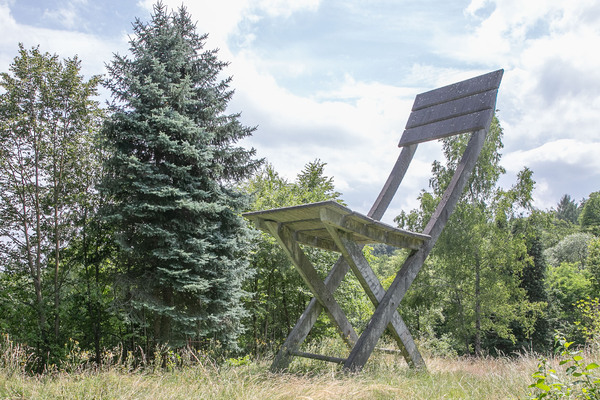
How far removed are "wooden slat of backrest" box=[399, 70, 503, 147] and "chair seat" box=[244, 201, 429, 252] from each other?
1413 millimetres

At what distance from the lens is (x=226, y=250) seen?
758 centimetres

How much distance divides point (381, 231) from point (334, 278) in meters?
1.01

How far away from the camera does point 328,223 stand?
377 cm

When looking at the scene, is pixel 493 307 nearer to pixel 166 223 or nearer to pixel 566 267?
pixel 166 223

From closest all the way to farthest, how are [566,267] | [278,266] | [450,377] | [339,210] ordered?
[339,210]
[450,377]
[278,266]
[566,267]

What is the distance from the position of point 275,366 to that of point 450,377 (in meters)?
1.73

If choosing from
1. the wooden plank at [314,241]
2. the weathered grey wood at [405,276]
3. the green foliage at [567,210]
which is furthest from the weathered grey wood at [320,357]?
the green foliage at [567,210]

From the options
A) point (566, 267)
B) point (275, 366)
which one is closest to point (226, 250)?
point (275, 366)

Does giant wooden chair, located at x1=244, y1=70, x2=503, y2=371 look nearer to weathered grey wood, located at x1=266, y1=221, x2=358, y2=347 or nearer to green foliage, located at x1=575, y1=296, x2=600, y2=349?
weathered grey wood, located at x1=266, y1=221, x2=358, y2=347

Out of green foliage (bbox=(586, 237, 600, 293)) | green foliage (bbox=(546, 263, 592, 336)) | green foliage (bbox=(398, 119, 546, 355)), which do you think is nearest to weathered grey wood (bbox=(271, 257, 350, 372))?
green foliage (bbox=(398, 119, 546, 355))

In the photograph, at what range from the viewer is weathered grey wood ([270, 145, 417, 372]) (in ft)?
15.3

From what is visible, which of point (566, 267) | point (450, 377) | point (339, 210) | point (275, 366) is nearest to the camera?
point (339, 210)

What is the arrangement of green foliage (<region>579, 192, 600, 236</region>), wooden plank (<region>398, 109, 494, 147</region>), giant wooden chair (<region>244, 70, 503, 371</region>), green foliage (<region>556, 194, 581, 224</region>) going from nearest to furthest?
giant wooden chair (<region>244, 70, 503, 371</region>)
wooden plank (<region>398, 109, 494, 147</region>)
green foliage (<region>579, 192, 600, 236</region>)
green foliage (<region>556, 194, 581, 224</region>)

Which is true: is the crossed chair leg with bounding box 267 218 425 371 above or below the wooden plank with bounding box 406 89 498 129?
below
